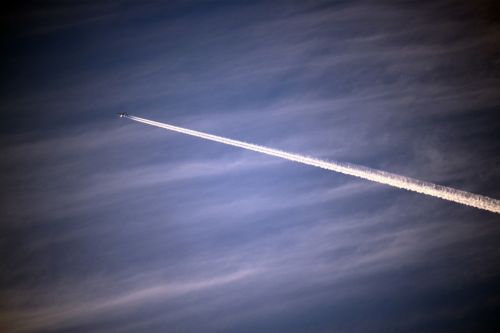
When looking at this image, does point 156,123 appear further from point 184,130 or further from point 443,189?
point 443,189

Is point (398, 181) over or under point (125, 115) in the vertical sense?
under

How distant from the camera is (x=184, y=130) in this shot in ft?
158

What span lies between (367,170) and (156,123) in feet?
75.5

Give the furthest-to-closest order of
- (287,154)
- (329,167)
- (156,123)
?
(156,123)
(287,154)
(329,167)

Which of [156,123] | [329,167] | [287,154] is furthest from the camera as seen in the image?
[156,123]

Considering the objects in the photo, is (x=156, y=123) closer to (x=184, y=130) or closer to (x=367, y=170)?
(x=184, y=130)

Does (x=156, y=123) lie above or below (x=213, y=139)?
above

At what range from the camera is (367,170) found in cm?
4462

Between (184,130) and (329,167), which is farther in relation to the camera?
(184,130)

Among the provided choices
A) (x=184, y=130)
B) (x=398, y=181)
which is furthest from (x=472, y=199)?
(x=184, y=130)

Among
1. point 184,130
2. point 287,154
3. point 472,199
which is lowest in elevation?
point 472,199

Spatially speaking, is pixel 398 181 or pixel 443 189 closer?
pixel 398 181

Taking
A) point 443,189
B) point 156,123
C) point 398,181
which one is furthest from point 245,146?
point 443,189

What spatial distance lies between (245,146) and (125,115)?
505 inches
